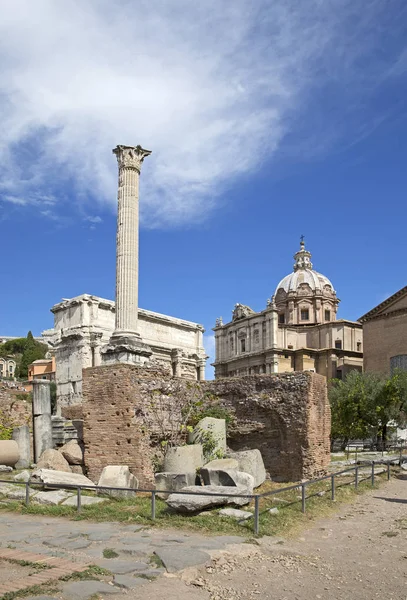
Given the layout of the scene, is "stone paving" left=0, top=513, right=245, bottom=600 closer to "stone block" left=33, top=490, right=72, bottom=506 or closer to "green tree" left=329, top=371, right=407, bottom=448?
"stone block" left=33, top=490, right=72, bottom=506

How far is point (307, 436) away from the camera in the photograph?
14.3m

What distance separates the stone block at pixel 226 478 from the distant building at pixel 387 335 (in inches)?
1597

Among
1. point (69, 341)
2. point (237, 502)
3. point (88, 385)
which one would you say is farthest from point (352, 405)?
point (69, 341)

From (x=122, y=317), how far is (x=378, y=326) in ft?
112

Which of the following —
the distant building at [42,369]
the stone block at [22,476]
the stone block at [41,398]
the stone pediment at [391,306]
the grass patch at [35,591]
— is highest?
the stone pediment at [391,306]

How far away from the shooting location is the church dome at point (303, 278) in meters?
71.9

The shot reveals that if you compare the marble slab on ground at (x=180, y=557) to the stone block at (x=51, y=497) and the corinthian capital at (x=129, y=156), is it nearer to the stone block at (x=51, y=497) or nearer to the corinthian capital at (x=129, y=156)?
the stone block at (x=51, y=497)

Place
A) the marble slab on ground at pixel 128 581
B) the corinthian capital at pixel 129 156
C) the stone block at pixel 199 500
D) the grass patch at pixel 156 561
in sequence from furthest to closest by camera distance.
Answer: the corinthian capital at pixel 129 156 → the stone block at pixel 199 500 → the grass patch at pixel 156 561 → the marble slab on ground at pixel 128 581

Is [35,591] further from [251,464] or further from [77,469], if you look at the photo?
[77,469]

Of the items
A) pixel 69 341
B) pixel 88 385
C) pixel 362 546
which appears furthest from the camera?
pixel 69 341

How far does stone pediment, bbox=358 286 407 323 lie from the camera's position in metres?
50.9

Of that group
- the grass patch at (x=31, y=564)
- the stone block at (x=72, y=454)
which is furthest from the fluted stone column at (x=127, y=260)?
the grass patch at (x=31, y=564)

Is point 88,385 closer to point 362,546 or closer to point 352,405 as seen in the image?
point 362,546

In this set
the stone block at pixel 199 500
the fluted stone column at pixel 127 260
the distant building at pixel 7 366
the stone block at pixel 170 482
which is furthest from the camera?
the distant building at pixel 7 366
